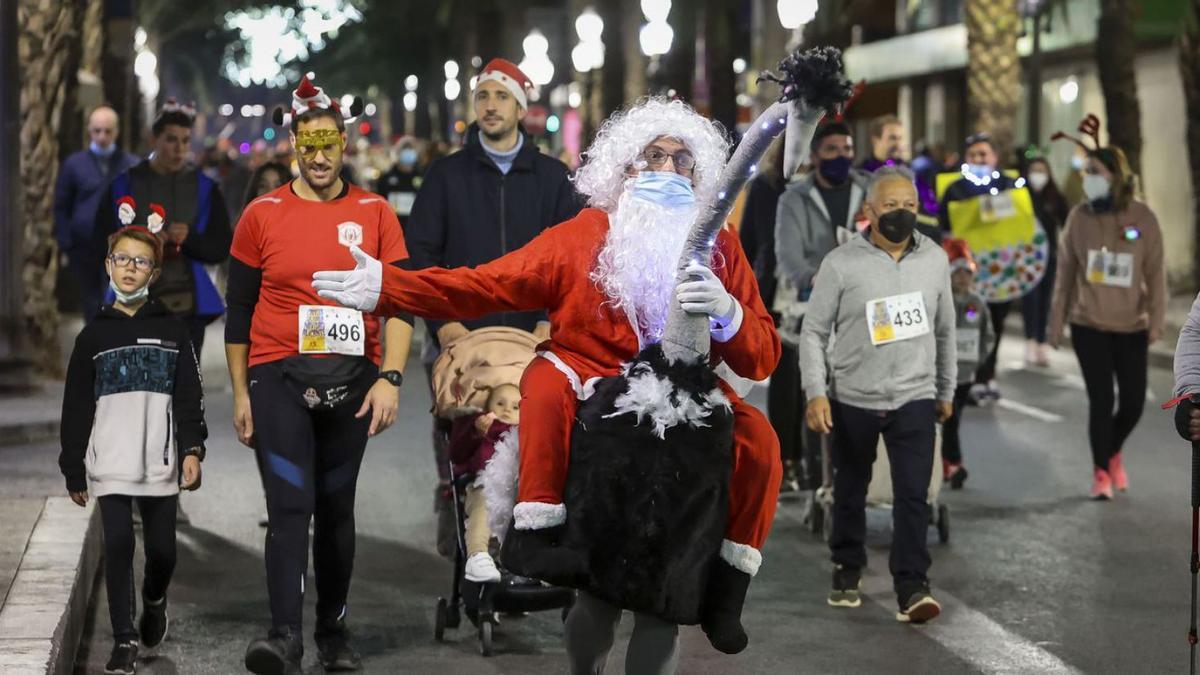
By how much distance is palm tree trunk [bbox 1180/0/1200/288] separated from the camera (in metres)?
22.4

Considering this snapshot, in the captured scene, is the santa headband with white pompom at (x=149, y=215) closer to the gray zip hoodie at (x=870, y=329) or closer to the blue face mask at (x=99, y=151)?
the gray zip hoodie at (x=870, y=329)

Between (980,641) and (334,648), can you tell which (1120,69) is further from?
(334,648)

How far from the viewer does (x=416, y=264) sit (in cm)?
855

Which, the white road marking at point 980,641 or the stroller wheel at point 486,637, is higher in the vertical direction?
the stroller wheel at point 486,637

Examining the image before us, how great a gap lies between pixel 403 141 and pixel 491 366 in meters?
19.1

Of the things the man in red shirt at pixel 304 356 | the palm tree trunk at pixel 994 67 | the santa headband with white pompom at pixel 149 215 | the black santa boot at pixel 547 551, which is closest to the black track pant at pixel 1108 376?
the santa headband with white pompom at pixel 149 215

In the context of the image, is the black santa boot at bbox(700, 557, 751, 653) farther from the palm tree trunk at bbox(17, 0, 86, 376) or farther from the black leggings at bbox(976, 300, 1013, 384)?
the palm tree trunk at bbox(17, 0, 86, 376)

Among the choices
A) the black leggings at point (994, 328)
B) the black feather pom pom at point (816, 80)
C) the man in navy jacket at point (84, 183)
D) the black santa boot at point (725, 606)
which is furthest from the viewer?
the black leggings at point (994, 328)

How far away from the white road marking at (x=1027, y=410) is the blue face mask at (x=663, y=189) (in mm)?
9616

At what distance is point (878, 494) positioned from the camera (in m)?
10.0

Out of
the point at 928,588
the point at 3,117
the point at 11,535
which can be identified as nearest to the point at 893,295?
the point at 928,588

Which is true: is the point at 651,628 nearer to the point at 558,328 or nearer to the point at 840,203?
the point at 558,328

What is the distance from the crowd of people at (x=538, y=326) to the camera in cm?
574

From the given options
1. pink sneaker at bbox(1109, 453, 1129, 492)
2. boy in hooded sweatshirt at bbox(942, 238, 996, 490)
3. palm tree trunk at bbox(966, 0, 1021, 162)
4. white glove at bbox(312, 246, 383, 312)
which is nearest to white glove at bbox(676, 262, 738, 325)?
white glove at bbox(312, 246, 383, 312)
